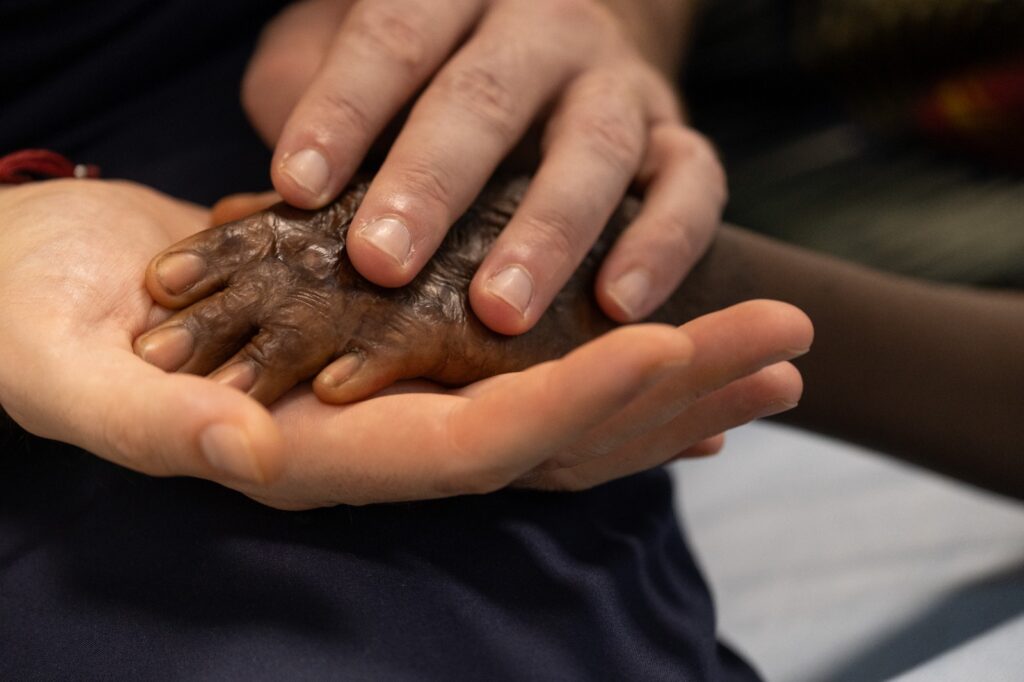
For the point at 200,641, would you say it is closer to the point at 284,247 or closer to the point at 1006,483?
the point at 284,247

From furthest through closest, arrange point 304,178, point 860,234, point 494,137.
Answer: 1. point 860,234
2. point 494,137
3. point 304,178

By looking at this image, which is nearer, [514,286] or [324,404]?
[324,404]

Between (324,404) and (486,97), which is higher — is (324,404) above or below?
below

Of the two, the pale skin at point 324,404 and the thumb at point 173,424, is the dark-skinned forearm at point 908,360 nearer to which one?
the pale skin at point 324,404

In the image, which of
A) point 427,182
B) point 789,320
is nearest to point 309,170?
point 427,182

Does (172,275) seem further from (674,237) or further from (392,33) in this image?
(674,237)

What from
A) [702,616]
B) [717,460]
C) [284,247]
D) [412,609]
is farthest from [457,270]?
[717,460]
